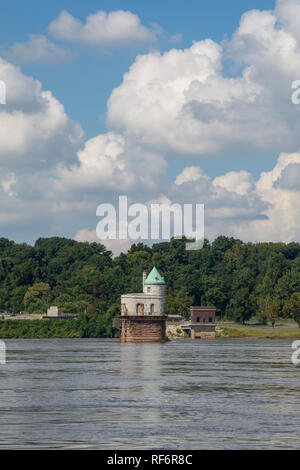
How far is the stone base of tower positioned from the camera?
175 m

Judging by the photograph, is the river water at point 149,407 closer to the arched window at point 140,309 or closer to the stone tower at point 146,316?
the stone tower at point 146,316

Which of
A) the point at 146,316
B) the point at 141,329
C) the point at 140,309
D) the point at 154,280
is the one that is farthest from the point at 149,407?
the point at 154,280

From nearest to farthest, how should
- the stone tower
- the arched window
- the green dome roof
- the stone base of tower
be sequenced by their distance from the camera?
the stone base of tower
the stone tower
the arched window
the green dome roof

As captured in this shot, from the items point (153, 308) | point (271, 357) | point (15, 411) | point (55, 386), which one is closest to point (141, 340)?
point (153, 308)

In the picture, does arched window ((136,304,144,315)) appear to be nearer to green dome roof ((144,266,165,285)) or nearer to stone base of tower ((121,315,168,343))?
stone base of tower ((121,315,168,343))

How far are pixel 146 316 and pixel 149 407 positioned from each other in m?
124

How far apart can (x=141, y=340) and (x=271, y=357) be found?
6969 cm

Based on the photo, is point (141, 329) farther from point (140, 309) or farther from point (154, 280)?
point (154, 280)

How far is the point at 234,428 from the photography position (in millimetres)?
42812

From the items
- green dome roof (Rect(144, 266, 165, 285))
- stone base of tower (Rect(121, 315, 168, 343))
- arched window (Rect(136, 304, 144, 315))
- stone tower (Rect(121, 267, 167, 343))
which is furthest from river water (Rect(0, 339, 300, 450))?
green dome roof (Rect(144, 266, 165, 285))

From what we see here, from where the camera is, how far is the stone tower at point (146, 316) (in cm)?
17512

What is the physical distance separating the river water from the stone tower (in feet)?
287

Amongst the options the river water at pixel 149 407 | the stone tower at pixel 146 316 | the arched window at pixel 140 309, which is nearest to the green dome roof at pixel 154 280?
the stone tower at pixel 146 316

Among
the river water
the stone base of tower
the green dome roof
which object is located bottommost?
the river water
